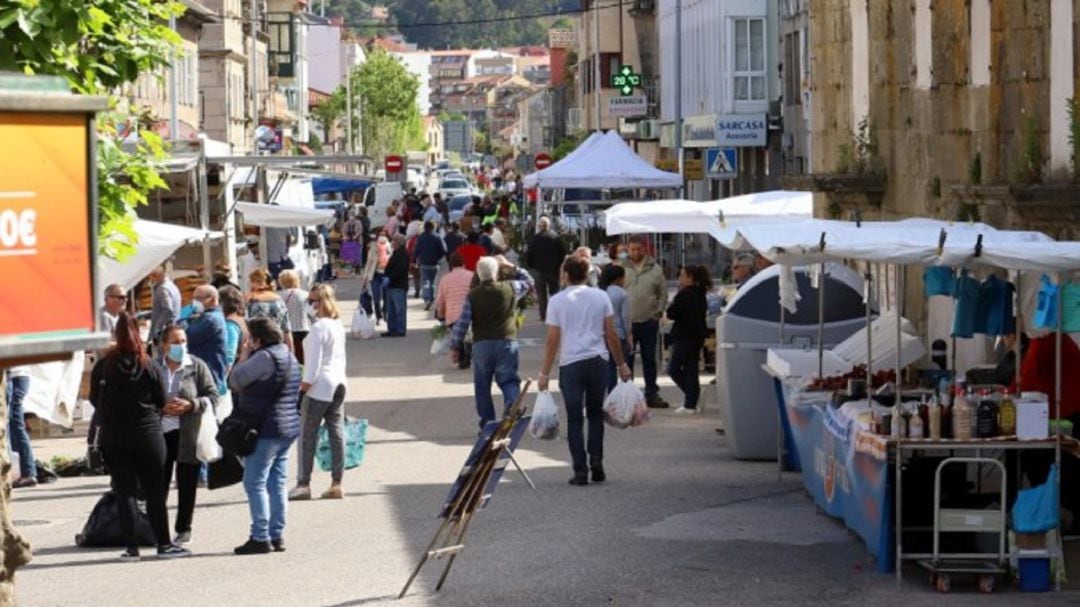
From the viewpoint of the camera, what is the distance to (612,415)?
691 inches

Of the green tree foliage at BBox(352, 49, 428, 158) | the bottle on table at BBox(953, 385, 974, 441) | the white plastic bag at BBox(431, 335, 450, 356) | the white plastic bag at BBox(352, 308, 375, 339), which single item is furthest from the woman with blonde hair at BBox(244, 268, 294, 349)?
the green tree foliage at BBox(352, 49, 428, 158)

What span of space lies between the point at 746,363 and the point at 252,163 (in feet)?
47.5

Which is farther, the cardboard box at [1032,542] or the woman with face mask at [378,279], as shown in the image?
the woman with face mask at [378,279]

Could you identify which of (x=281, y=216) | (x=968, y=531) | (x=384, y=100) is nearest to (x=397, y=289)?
(x=281, y=216)

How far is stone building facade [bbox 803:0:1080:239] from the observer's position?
713 inches

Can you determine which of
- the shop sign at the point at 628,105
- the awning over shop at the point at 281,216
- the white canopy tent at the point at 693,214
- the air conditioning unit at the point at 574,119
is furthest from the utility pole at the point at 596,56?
the white canopy tent at the point at 693,214

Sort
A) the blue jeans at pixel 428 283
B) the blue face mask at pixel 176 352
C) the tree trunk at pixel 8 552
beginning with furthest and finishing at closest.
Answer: the blue jeans at pixel 428 283, the blue face mask at pixel 176 352, the tree trunk at pixel 8 552

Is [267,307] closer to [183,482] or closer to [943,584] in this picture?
[183,482]

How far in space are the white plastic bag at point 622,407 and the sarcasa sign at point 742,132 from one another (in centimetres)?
3406

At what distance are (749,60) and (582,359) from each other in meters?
38.4

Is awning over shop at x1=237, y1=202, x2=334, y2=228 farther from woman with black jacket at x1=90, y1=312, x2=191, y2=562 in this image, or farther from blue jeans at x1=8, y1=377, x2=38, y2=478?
woman with black jacket at x1=90, y1=312, x2=191, y2=562

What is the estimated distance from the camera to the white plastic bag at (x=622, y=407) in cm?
1753

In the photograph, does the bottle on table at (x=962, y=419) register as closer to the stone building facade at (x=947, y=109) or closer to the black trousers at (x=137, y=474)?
the stone building facade at (x=947, y=109)

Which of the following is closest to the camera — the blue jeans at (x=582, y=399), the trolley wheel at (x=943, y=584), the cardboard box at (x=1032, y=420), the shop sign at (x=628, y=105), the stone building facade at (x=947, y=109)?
the trolley wheel at (x=943, y=584)
